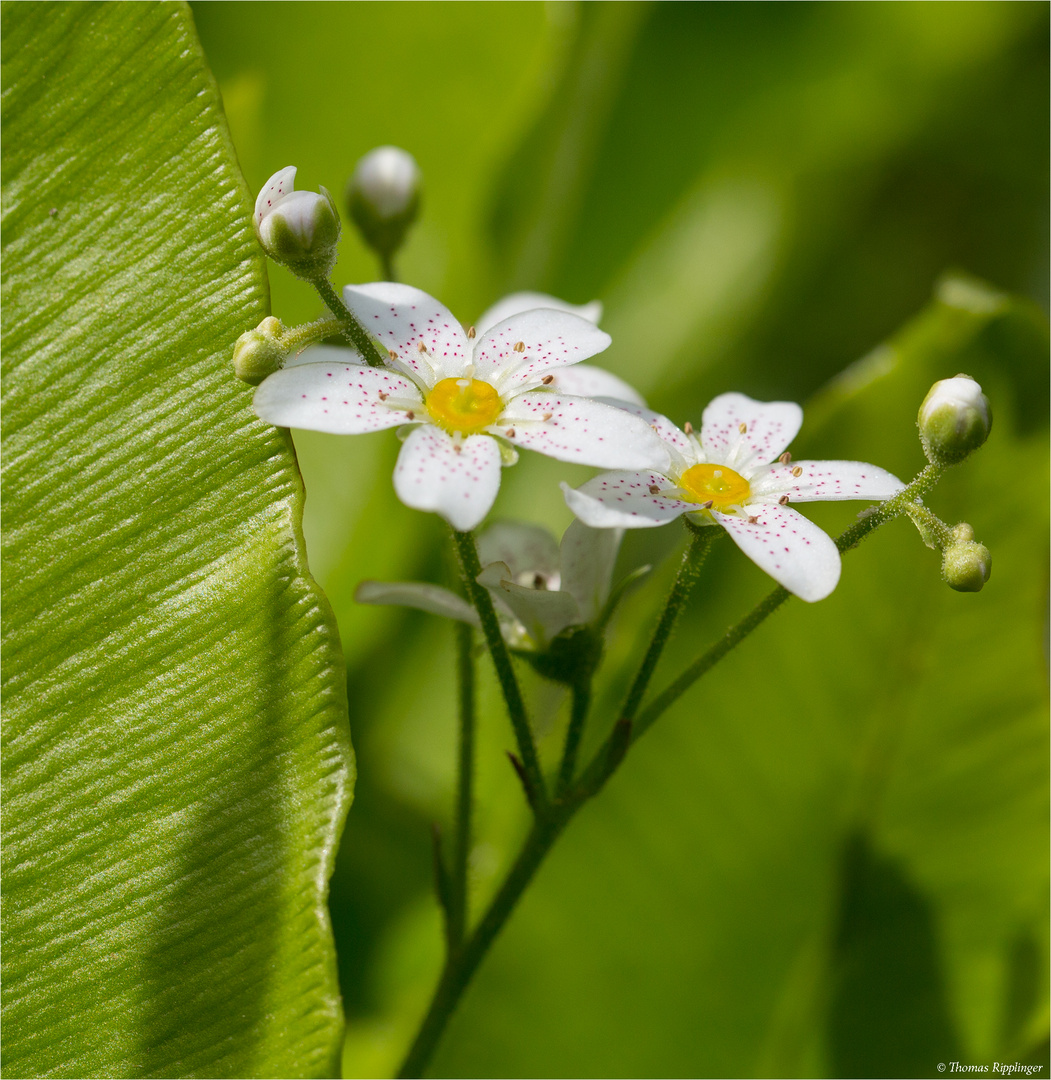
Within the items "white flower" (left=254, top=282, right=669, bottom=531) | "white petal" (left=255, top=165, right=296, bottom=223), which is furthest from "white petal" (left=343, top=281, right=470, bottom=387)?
"white petal" (left=255, top=165, right=296, bottom=223)

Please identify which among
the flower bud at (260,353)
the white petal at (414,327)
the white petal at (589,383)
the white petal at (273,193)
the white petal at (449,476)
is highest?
the white petal at (273,193)

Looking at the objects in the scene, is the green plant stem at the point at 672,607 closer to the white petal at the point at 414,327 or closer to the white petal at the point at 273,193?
the white petal at the point at 414,327

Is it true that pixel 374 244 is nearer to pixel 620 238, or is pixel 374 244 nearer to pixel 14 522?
pixel 14 522

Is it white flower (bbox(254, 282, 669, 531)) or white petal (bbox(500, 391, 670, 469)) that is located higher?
white flower (bbox(254, 282, 669, 531))

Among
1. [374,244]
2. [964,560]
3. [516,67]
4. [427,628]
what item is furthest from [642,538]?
[964,560]

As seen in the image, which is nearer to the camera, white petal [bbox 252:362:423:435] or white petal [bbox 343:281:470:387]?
white petal [bbox 252:362:423:435]

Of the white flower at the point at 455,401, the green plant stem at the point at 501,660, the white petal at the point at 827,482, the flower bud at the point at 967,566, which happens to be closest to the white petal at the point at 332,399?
the white flower at the point at 455,401

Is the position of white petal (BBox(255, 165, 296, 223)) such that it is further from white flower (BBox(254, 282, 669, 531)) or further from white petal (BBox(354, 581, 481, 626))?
white petal (BBox(354, 581, 481, 626))
